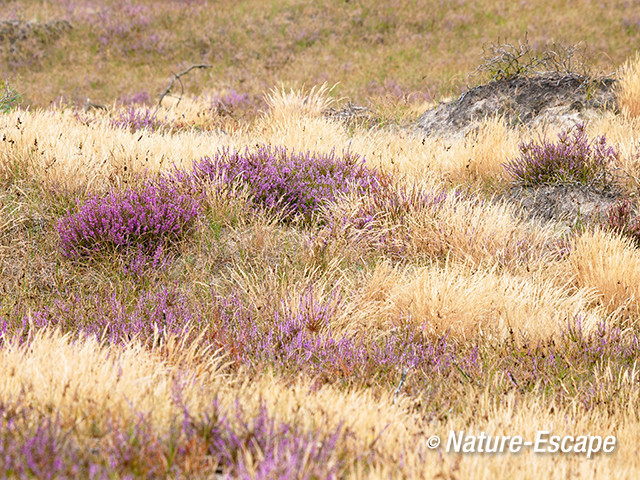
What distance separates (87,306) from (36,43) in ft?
58.9

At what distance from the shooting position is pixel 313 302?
330cm

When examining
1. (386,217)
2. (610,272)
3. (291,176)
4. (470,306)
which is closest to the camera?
(470,306)

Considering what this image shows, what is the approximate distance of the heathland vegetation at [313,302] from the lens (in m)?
1.80

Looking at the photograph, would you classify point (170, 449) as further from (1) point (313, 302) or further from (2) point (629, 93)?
(2) point (629, 93)

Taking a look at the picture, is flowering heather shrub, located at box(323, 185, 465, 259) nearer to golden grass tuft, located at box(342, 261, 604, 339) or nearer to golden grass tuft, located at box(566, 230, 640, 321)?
golden grass tuft, located at box(342, 261, 604, 339)

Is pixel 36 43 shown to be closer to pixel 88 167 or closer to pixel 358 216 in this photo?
pixel 88 167

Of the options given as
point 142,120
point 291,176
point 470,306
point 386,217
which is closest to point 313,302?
point 470,306

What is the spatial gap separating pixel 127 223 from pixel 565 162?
4193 millimetres

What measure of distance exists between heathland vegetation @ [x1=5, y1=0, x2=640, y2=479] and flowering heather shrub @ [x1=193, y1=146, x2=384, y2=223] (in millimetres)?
29

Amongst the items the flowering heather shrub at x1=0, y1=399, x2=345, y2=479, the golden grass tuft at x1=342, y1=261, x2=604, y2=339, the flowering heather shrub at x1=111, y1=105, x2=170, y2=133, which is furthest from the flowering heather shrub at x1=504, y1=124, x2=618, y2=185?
the flowering heather shrub at x1=111, y1=105, x2=170, y2=133

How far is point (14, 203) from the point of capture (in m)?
4.48

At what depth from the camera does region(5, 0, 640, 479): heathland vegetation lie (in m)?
1.80

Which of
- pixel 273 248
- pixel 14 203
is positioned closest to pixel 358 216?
pixel 273 248

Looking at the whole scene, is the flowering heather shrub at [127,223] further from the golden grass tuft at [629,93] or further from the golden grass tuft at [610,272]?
the golden grass tuft at [629,93]
